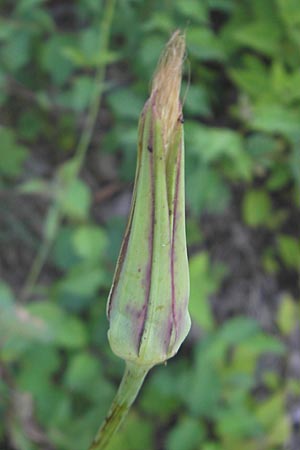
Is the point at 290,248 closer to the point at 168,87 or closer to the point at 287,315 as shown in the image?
the point at 287,315

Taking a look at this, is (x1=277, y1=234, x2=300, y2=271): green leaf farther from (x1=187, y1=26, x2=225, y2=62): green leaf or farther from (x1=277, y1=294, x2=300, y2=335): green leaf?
(x1=187, y1=26, x2=225, y2=62): green leaf

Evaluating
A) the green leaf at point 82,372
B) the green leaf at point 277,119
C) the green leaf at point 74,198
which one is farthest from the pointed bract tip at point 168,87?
the green leaf at point 82,372

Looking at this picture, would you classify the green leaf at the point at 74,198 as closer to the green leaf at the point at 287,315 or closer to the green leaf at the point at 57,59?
the green leaf at the point at 57,59

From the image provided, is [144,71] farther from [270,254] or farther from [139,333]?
[139,333]

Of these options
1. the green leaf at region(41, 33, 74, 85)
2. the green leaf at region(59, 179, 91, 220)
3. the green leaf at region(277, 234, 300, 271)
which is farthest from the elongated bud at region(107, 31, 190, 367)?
the green leaf at region(277, 234, 300, 271)

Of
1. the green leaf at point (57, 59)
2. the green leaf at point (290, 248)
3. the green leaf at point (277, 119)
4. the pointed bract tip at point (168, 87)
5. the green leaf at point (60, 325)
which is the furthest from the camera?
the green leaf at point (290, 248)

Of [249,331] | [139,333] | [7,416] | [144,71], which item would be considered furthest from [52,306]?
[139,333]
